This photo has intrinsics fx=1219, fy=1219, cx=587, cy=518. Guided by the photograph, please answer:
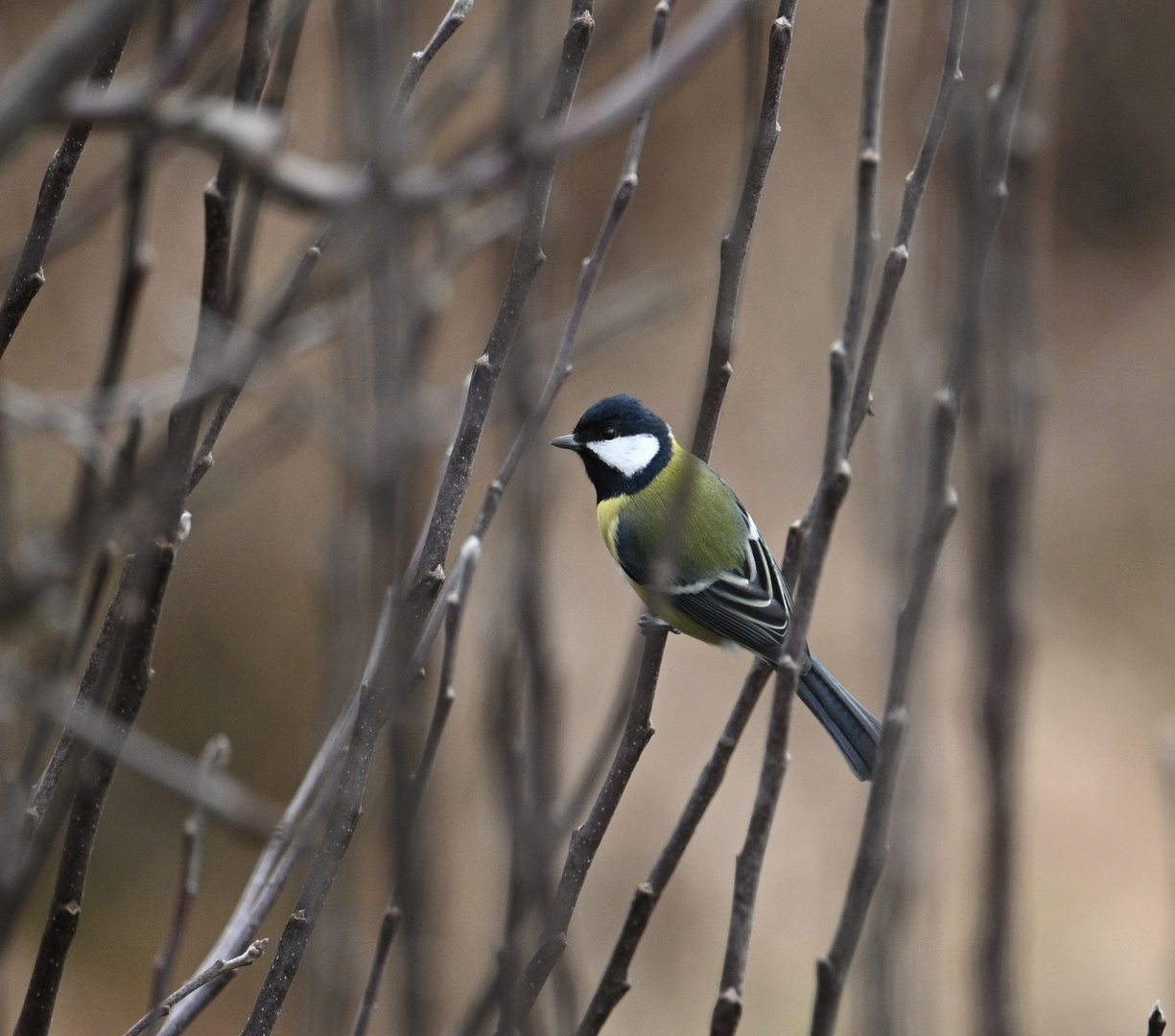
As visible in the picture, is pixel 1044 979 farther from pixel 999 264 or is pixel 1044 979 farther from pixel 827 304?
pixel 999 264

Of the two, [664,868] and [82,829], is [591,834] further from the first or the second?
[82,829]

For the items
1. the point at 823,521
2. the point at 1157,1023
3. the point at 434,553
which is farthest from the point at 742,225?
the point at 1157,1023

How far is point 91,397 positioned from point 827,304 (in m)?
6.88

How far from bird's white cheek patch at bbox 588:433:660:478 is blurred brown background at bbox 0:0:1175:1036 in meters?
1.17

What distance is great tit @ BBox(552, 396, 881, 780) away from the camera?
291 centimetres

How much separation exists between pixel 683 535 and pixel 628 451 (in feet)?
1.60

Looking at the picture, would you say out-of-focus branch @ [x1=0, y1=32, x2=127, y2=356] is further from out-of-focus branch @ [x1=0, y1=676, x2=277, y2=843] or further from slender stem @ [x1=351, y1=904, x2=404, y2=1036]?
slender stem @ [x1=351, y1=904, x2=404, y2=1036]

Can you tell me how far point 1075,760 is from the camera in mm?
6578

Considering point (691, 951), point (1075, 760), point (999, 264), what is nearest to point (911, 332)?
point (999, 264)

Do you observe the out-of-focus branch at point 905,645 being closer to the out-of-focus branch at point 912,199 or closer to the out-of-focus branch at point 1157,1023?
the out-of-focus branch at point 912,199

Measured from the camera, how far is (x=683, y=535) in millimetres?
2793

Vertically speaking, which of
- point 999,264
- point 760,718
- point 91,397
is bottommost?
point 91,397

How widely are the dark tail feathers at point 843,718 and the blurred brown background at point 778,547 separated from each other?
1964 millimetres

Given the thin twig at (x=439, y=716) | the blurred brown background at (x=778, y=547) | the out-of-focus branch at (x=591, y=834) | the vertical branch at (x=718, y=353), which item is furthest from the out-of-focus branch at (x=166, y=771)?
the blurred brown background at (x=778, y=547)
